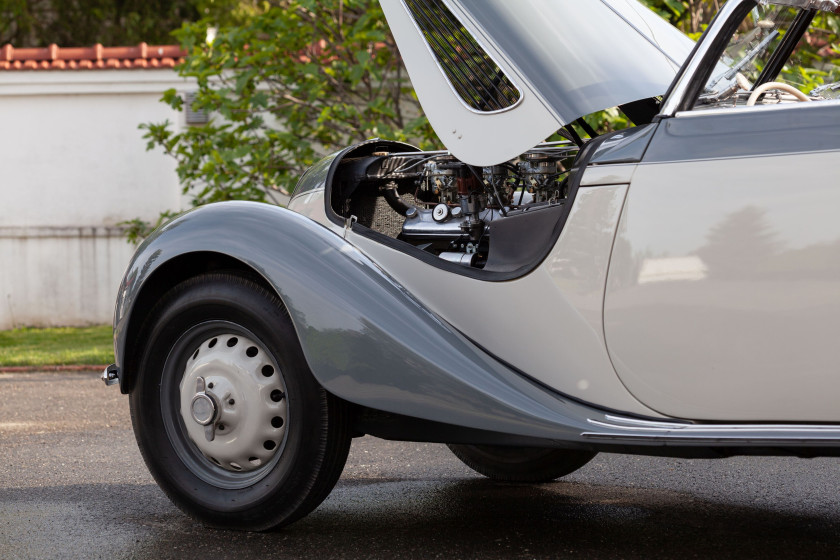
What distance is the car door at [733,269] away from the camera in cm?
290

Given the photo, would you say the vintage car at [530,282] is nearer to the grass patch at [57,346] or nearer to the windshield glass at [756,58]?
the windshield glass at [756,58]

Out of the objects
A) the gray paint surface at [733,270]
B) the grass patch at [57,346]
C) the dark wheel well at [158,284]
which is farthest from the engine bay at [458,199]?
the grass patch at [57,346]

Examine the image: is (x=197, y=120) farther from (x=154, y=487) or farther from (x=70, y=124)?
(x=154, y=487)

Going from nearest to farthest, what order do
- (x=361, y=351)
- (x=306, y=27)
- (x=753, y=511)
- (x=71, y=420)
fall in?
(x=361, y=351) < (x=753, y=511) < (x=71, y=420) < (x=306, y=27)

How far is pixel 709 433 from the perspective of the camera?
117 inches

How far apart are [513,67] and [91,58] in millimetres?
11946

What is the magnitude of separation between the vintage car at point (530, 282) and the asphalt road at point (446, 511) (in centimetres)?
28

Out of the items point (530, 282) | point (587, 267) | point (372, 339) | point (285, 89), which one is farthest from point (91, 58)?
point (587, 267)

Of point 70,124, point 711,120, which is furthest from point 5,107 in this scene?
point 711,120

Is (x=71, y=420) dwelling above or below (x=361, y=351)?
below

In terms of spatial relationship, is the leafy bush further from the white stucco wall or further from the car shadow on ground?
the car shadow on ground

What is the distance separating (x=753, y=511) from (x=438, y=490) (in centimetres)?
126

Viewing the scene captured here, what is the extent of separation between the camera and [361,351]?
343cm

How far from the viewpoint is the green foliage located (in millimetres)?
9695
